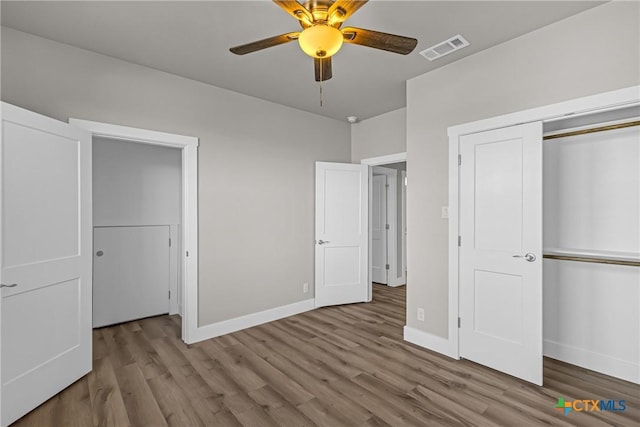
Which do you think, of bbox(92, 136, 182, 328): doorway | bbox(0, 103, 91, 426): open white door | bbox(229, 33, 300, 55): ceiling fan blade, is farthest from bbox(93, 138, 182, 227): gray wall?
bbox(229, 33, 300, 55): ceiling fan blade

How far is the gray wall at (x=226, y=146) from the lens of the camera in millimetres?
2596

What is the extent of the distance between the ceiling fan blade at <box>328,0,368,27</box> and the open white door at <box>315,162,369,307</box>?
2787 millimetres

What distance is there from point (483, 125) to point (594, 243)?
1414mm

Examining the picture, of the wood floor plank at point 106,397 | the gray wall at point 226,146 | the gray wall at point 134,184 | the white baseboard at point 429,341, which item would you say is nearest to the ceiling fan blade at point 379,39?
the gray wall at point 226,146

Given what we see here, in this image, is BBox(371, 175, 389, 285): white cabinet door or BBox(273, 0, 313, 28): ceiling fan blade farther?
BBox(371, 175, 389, 285): white cabinet door

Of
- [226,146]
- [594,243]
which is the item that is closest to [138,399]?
[226,146]

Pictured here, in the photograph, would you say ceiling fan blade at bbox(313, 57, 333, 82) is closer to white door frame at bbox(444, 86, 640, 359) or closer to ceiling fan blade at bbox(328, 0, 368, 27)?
ceiling fan blade at bbox(328, 0, 368, 27)

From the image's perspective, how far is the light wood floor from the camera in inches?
82.2

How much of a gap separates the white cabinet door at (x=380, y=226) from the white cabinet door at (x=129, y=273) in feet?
11.7

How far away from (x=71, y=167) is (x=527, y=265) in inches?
146

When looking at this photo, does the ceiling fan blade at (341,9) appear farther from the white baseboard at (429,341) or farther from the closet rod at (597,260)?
the white baseboard at (429,341)

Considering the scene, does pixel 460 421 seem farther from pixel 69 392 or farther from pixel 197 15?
pixel 197 15

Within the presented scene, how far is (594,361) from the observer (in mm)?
2691

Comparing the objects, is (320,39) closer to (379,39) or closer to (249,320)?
(379,39)
